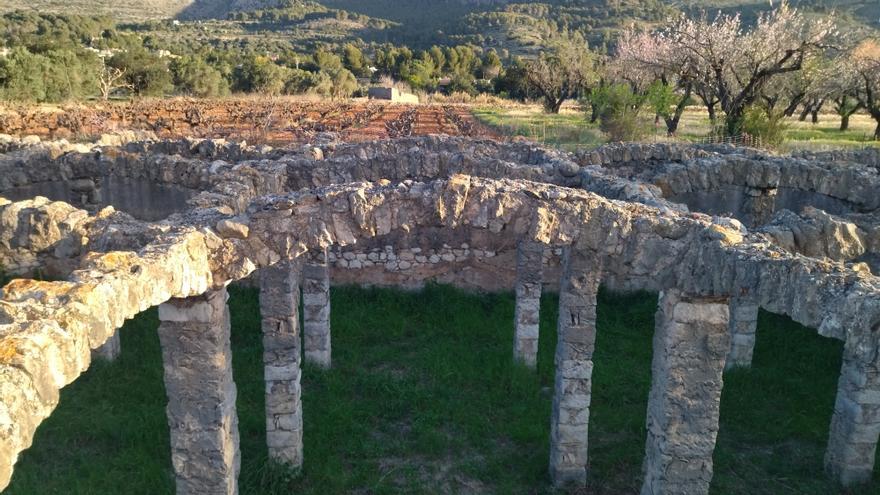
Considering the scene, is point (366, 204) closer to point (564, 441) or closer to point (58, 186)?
point (564, 441)

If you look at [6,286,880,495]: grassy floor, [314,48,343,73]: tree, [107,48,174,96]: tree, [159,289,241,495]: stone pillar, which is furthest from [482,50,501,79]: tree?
[159,289,241,495]: stone pillar

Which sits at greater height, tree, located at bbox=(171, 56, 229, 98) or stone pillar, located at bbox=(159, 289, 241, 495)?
tree, located at bbox=(171, 56, 229, 98)

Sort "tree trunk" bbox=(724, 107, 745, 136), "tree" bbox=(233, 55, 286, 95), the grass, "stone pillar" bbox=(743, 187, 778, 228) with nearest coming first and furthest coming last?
"stone pillar" bbox=(743, 187, 778, 228)
"tree trunk" bbox=(724, 107, 745, 136)
the grass
"tree" bbox=(233, 55, 286, 95)

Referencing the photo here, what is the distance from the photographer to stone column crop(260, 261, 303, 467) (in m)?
7.04

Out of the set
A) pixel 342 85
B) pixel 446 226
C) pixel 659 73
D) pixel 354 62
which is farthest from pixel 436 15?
pixel 446 226

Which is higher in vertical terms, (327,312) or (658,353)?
(658,353)

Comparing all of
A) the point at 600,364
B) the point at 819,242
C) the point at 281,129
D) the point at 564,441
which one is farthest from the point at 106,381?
the point at 281,129

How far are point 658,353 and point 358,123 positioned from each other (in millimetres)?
26002

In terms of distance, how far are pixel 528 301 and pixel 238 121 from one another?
2354 centimetres

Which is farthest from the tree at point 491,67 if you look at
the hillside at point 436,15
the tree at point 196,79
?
the tree at point 196,79

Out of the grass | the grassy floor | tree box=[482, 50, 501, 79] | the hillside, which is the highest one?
the hillside

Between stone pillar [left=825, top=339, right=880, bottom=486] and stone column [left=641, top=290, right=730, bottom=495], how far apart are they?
7.15 feet

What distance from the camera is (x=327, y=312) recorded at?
9688 mm

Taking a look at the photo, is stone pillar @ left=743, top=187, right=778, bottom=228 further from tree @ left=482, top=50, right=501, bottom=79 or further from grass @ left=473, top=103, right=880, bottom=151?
tree @ left=482, top=50, right=501, bottom=79
